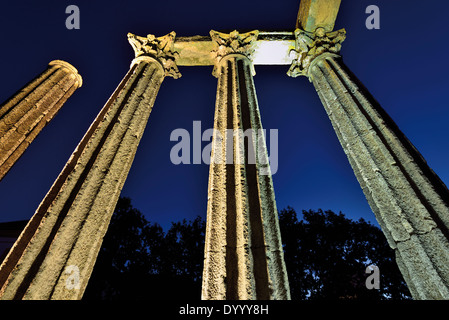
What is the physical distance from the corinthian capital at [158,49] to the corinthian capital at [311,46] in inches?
161

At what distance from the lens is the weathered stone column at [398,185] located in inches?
150

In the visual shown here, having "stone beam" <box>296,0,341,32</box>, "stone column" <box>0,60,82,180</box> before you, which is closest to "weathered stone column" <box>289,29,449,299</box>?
"stone beam" <box>296,0,341,32</box>

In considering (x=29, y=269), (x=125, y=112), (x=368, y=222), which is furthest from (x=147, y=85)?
(x=368, y=222)

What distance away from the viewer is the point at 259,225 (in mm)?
3805

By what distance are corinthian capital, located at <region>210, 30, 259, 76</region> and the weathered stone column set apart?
2.83 metres

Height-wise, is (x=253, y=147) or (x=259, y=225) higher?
(x=253, y=147)

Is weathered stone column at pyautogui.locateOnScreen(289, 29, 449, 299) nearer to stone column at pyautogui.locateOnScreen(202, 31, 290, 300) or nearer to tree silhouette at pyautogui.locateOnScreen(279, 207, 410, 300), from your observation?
stone column at pyautogui.locateOnScreen(202, 31, 290, 300)

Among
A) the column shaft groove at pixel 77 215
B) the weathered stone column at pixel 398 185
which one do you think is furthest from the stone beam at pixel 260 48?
the column shaft groove at pixel 77 215

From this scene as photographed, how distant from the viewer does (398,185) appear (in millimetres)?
4621
